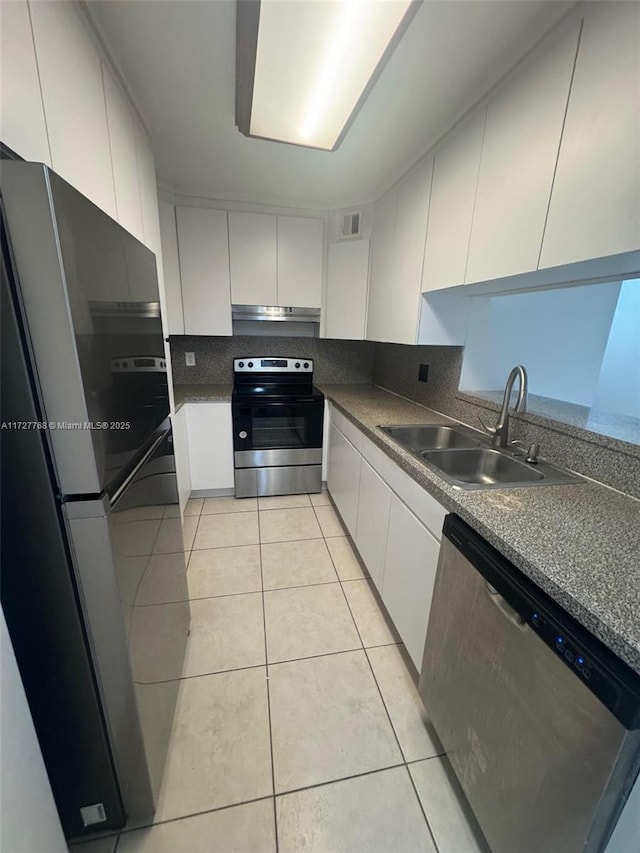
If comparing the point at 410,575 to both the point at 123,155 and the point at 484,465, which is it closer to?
the point at 484,465

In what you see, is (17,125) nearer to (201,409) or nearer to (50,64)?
(50,64)

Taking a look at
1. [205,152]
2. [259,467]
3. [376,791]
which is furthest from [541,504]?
[205,152]

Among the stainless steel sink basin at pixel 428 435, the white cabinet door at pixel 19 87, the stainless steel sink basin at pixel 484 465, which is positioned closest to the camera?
the white cabinet door at pixel 19 87

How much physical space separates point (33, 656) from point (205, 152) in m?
2.45

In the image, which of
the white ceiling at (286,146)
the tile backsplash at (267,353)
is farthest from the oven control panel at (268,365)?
the white ceiling at (286,146)

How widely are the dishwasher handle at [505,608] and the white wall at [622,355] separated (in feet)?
4.38

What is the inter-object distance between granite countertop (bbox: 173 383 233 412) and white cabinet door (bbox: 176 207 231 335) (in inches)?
18.7

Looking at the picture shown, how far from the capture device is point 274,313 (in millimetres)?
2797

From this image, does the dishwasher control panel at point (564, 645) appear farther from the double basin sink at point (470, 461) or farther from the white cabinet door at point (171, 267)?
the white cabinet door at point (171, 267)

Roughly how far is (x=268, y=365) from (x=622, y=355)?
7.90ft

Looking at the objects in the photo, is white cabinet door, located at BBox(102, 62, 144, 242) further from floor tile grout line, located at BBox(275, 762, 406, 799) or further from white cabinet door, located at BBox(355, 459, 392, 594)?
floor tile grout line, located at BBox(275, 762, 406, 799)

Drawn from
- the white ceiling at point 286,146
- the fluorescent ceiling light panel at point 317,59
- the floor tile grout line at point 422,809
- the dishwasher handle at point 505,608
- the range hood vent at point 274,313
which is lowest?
the floor tile grout line at point 422,809

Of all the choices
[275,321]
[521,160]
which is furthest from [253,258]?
[521,160]

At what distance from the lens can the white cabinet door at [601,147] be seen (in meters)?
0.85
